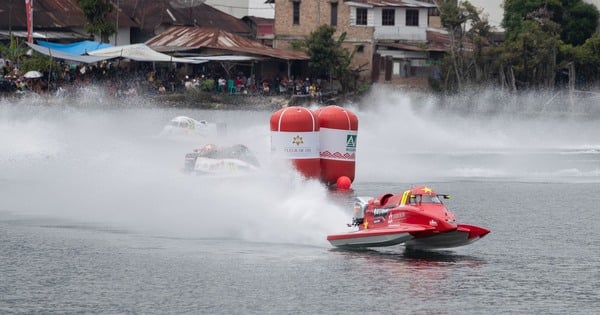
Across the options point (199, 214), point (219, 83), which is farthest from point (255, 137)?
point (219, 83)

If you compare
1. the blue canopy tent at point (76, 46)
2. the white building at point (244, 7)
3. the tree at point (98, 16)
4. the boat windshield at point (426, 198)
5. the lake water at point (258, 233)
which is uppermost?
the white building at point (244, 7)

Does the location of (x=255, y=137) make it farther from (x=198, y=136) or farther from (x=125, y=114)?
(x=125, y=114)

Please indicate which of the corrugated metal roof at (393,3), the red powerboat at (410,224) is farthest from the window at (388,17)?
the red powerboat at (410,224)

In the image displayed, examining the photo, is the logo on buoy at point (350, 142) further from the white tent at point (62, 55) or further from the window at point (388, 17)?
the window at point (388, 17)

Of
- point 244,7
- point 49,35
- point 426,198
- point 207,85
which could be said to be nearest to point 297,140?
point 426,198

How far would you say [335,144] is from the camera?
104ft

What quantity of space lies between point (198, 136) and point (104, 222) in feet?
55.5

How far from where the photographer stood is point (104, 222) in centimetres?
2586

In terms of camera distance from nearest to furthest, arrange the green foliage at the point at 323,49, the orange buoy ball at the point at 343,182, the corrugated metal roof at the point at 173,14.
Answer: the orange buoy ball at the point at 343,182
the green foliage at the point at 323,49
the corrugated metal roof at the point at 173,14

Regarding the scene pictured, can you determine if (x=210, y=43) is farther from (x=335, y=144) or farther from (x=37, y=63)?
(x=335, y=144)

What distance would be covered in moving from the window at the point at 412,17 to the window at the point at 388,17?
760 millimetres

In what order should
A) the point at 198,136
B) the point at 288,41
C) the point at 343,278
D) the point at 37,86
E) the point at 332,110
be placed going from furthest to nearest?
the point at 288,41 < the point at 37,86 < the point at 198,136 < the point at 332,110 < the point at 343,278

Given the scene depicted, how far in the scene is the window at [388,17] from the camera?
216ft

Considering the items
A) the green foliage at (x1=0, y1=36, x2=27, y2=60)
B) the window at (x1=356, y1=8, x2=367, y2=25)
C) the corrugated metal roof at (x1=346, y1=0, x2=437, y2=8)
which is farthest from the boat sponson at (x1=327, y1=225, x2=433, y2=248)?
the window at (x1=356, y1=8, x2=367, y2=25)
